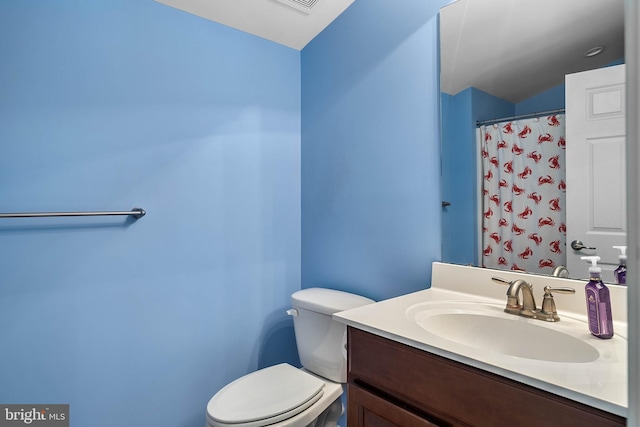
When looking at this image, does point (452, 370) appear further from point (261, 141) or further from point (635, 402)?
point (261, 141)

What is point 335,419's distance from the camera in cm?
147

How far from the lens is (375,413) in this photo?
87 cm

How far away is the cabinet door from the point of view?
2.57ft

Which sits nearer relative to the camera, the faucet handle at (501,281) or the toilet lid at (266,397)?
the faucet handle at (501,281)

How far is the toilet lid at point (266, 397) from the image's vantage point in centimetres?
116

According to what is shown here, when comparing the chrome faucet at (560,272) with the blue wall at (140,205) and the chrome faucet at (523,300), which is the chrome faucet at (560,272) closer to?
the chrome faucet at (523,300)

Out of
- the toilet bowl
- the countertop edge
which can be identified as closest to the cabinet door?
the countertop edge

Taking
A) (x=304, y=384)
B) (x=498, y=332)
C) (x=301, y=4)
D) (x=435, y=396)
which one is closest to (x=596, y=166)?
(x=498, y=332)

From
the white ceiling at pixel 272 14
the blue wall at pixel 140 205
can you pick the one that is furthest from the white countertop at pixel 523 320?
the white ceiling at pixel 272 14

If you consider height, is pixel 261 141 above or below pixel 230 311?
above

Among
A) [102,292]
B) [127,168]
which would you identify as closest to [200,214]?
[127,168]

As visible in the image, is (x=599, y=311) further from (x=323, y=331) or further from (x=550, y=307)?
(x=323, y=331)

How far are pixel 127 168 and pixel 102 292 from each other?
567 millimetres

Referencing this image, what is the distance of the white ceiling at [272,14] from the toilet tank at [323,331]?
147cm
